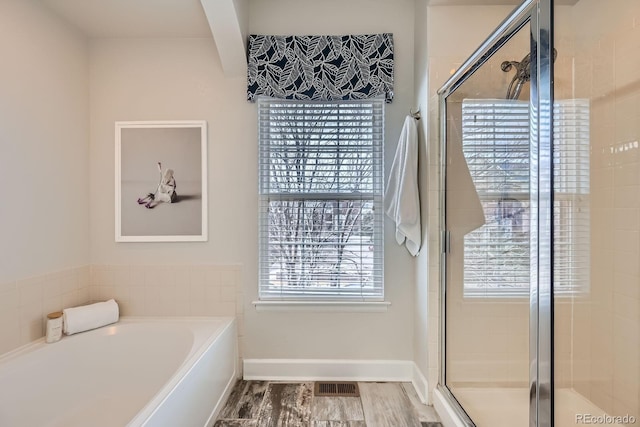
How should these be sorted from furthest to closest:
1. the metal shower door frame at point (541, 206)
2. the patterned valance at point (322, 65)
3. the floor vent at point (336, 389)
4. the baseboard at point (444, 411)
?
1. the patterned valance at point (322, 65)
2. the floor vent at point (336, 389)
3. the baseboard at point (444, 411)
4. the metal shower door frame at point (541, 206)

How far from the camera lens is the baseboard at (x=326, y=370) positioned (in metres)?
2.16

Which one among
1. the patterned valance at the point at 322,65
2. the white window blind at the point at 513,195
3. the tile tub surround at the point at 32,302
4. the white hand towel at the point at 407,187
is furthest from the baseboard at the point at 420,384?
the tile tub surround at the point at 32,302

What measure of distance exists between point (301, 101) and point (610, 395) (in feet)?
7.63

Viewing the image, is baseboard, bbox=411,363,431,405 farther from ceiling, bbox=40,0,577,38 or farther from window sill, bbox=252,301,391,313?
ceiling, bbox=40,0,577,38

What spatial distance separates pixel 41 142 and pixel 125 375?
1.44 m

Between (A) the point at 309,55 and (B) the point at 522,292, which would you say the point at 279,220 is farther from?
(B) the point at 522,292

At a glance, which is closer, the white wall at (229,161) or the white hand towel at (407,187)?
the white hand towel at (407,187)

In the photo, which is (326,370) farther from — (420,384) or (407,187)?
(407,187)

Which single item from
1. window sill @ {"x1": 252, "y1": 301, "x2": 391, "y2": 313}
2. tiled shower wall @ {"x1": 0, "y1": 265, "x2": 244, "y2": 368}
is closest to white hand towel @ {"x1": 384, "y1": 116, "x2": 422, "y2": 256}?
window sill @ {"x1": 252, "y1": 301, "x2": 391, "y2": 313}

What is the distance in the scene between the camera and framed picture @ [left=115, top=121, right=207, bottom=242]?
7.07ft

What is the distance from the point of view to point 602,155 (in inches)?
60.7

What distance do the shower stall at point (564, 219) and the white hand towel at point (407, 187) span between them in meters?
0.27

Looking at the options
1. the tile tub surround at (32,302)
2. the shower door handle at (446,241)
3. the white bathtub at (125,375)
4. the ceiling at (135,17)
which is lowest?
the white bathtub at (125,375)

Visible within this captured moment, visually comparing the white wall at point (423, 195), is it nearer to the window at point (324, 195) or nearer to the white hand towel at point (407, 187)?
the white hand towel at point (407, 187)
